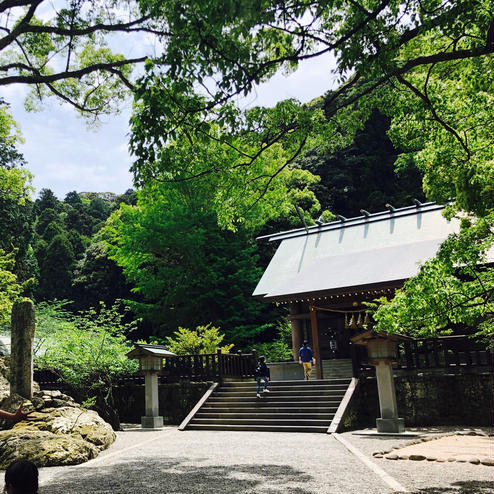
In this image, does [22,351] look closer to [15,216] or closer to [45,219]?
[15,216]

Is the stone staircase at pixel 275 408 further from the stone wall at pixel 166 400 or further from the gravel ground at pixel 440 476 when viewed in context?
the gravel ground at pixel 440 476

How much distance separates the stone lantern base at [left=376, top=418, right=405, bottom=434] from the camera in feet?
38.2

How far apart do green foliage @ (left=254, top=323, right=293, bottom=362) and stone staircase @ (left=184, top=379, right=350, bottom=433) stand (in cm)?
883

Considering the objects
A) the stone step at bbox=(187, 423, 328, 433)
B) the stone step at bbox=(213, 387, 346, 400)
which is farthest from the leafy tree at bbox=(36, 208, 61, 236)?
the stone step at bbox=(187, 423, 328, 433)

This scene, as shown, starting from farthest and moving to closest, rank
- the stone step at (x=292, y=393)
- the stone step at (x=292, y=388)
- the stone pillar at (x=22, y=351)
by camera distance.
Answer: the stone step at (x=292, y=388) → the stone step at (x=292, y=393) → the stone pillar at (x=22, y=351)

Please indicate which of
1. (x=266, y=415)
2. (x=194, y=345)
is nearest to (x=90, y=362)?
(x=194, y=345)

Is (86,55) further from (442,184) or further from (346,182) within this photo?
(346,182)

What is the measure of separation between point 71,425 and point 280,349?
1594cm

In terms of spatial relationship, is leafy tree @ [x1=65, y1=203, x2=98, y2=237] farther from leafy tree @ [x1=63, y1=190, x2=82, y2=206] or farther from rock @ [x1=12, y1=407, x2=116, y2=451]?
rock @ [x1=12, y1=407, x2=116, y2=451]

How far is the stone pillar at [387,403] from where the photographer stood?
38.4 ft

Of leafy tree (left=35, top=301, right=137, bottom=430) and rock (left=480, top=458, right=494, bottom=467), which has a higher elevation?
leafy tree (left=35, top=301, right=137, bottom=430)

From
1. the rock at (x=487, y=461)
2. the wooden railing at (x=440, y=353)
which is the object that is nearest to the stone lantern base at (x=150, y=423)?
the wooden railing at (x=440, y=353)

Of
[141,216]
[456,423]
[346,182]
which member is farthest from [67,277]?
[456,423]

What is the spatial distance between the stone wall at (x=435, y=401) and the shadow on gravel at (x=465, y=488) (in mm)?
6948
